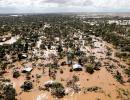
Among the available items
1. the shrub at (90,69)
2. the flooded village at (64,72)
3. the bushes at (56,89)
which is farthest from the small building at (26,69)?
the shrub at (90,69)

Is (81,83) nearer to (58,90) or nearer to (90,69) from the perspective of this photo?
(90,69)

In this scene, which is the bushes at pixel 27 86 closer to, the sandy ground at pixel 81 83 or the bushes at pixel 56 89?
the sandy ground at pixel 81 83

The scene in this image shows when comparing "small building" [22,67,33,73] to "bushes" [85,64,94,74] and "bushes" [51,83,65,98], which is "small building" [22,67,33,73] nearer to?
"bushes" [51,83,65,98]

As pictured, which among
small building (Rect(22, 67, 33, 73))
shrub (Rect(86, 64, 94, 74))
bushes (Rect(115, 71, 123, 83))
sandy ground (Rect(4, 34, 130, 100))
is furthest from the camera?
small building (Rect(22, 67, 33, 73))

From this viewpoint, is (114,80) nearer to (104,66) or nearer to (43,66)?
(104,66)

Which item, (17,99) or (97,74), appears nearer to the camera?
(17,99)

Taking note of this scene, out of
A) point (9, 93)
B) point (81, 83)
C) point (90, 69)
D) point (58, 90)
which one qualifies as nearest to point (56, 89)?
point (58, 90)

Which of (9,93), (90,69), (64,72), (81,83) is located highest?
(90,69)

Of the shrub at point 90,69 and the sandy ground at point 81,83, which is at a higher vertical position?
the shrub at point 90,69

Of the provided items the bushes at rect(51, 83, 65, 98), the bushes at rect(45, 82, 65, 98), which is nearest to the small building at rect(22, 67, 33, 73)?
the bushes at rect(45, 82, 65, 98)

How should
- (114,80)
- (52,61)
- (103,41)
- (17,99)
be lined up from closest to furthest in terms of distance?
(17,99)
(114,80)
(52,61)
(103,41)

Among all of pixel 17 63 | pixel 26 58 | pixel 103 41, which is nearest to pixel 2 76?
pixel 17 63
